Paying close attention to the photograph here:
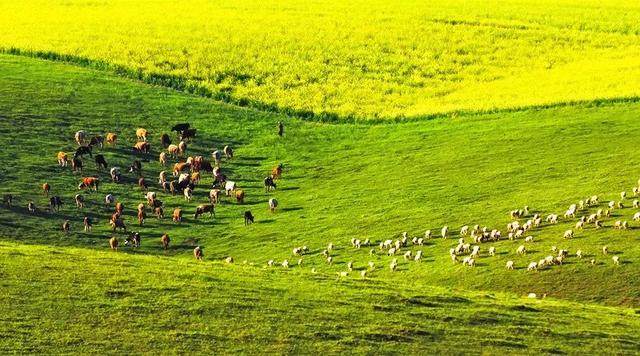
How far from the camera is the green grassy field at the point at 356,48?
61.1 meters

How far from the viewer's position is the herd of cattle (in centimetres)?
4206

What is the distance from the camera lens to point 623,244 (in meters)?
35.3

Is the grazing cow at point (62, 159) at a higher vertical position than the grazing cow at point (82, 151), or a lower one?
lower

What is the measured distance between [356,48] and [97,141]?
27.6m

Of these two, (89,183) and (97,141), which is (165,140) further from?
(89,183)

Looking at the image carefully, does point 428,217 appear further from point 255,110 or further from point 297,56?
point 297,56

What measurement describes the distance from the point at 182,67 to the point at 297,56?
770 centimetres

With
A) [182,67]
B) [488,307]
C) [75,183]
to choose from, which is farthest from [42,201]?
[182,67]

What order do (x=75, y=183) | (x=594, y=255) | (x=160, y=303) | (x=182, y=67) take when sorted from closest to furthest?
1. (x=160, y=303)
2. (x=594, y=255)
3. (x=75, y=183)
4. (x=182, y=67)

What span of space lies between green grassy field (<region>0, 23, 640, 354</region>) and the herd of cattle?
360 mm

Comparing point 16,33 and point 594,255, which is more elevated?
point 16,33

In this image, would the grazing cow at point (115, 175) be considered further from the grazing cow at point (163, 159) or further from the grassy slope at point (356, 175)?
the grazing cow at point (163, 159)

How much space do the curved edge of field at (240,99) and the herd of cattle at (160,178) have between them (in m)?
6.58

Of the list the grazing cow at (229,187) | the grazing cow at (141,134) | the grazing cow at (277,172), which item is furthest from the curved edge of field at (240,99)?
the grazing cow at (229,187)
